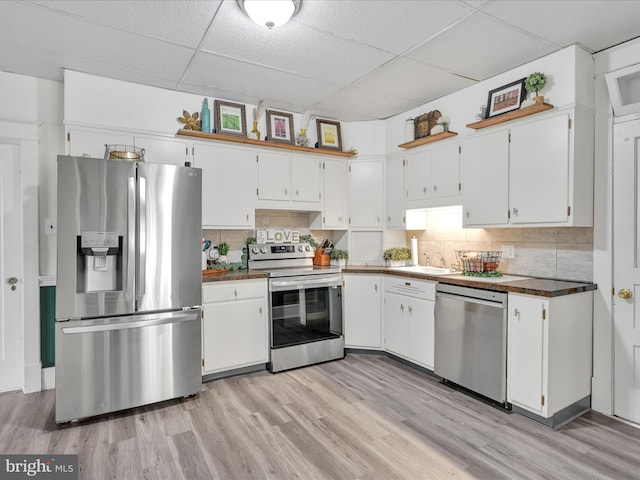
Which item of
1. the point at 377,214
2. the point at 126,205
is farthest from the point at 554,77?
the point at 126,205

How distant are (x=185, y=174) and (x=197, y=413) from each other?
1.80 meters

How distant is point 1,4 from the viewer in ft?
7.08

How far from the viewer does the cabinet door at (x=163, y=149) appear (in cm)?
331

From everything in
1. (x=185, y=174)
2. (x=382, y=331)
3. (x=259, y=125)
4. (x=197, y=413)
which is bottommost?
(x=197, y=413)

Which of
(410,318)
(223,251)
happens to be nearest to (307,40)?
(223,251)

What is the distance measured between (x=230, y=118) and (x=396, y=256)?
225 cm

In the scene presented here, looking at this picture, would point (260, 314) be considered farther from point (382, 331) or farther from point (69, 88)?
point (69, 88)

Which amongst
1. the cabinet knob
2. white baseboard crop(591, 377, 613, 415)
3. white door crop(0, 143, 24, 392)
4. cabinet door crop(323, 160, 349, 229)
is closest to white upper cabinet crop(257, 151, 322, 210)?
cabinet door crop(323, 160, 349, 229)

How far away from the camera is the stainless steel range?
3549 mm

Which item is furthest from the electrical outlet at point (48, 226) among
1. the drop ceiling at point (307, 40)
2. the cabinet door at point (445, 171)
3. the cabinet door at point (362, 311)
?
the cabinet door at point (445, 171)

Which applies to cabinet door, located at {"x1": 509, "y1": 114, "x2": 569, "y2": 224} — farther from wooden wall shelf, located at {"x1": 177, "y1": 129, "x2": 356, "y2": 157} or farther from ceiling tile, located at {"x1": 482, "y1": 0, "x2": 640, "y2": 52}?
wooden wall shelf, located at {"x1": 177, "y1": 129, "x2": 356, "y2": 157}

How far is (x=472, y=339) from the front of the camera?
2.95 metres

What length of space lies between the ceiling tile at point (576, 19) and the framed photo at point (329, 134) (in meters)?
2.17

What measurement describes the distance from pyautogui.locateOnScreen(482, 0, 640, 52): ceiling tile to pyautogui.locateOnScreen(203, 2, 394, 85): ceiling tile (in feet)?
2.87
